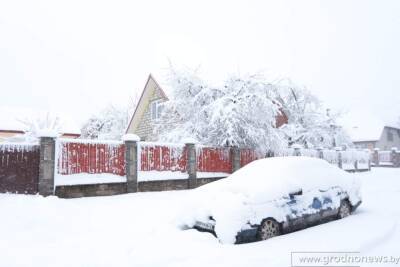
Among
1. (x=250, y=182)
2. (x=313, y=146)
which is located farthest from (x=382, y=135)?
(x=250, y=182)

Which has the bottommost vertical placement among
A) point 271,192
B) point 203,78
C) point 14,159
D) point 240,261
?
point 240,261

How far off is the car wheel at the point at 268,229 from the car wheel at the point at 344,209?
243cm

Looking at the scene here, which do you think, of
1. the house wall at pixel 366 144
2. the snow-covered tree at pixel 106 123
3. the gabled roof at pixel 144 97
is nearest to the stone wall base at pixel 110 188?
the gabled roof at pixel 144 97

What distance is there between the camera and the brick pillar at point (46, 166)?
426 inches

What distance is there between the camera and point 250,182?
7449 mm

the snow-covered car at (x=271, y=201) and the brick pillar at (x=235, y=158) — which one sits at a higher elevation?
the brick pillar at (x=235, y=158)

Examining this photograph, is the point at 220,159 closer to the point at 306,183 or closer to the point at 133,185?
the point at 133,185

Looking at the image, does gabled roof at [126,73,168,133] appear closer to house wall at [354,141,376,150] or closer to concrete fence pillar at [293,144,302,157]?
concrete fence pillar at [293,144,302,157]

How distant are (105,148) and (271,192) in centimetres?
727

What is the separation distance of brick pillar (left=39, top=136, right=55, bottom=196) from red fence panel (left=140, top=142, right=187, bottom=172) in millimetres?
3388

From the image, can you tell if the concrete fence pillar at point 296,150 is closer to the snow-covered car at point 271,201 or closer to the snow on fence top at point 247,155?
the snow on fence top at point 247,155

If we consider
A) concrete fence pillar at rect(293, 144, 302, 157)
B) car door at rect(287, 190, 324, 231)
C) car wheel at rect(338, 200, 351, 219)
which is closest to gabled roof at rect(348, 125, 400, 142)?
concrete fence pillar at rect(293, 144, 302, 157)

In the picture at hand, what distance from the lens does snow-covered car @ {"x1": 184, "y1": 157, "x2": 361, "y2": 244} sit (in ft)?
21.7

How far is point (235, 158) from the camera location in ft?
55.4
